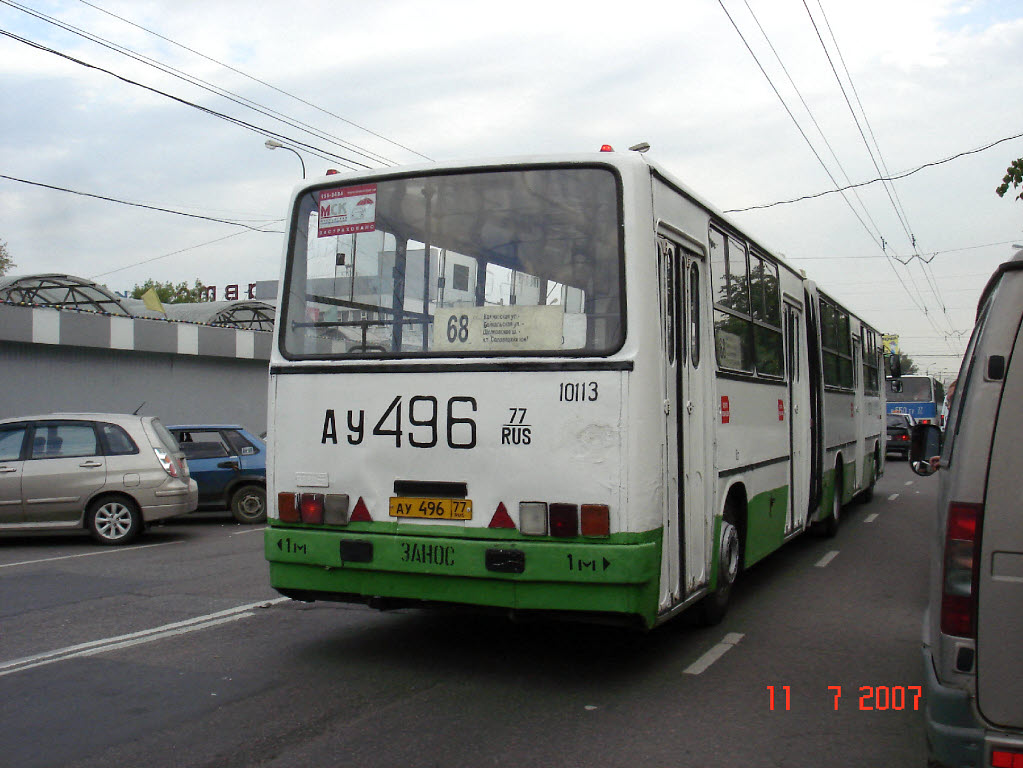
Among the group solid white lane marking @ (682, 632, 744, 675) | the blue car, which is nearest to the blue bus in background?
the blue car

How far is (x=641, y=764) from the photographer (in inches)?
180

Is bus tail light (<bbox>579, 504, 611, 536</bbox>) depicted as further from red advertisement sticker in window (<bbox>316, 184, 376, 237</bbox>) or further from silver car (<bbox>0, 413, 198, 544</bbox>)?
silver car (<bbox>0, 413, 198, 544</bbox>)

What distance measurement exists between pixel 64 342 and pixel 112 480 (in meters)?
11.0

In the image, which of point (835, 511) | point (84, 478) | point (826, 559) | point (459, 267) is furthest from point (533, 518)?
point (84, 478)

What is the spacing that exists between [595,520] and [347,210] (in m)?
2.62

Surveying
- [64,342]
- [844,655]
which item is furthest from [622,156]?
[64,342]

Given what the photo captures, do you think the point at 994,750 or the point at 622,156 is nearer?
the point at 994,750

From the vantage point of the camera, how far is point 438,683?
5.93 metres

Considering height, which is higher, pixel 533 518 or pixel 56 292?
pixel 56 292

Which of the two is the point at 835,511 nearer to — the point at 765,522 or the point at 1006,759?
the point at 765,522

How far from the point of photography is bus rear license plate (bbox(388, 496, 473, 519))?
5867 millimetres

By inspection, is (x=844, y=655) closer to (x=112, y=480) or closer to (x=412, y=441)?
(x=412, y=441)

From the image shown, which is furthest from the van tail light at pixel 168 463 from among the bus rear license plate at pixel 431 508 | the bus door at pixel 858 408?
the bus door at pixel 858 408

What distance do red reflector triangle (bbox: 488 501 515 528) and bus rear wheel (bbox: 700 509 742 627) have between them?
2045 millimetres
